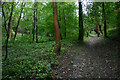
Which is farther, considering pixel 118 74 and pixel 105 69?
pixel 105 69

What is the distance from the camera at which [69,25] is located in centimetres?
1240

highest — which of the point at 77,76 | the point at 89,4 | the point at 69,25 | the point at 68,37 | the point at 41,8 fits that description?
the point at 41,8

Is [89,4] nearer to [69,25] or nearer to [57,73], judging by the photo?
[69,25]

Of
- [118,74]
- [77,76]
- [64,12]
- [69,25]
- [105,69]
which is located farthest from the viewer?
[64,12]

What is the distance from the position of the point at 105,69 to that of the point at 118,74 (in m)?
0.67

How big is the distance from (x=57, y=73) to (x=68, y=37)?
8.83 m

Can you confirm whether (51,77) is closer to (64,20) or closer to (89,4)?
(89,4)

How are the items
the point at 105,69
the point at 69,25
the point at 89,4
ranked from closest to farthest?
1. the point at 105,69
2. the point at 89,4
3. the point at 69,25

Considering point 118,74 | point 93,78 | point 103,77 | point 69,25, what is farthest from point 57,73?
point 69,25

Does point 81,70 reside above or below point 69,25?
below

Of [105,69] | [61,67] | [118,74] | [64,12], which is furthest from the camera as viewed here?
[64,12]

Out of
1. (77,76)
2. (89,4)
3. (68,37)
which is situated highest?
(89,4)

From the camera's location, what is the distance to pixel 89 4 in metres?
8.32

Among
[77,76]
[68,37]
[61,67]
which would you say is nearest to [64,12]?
[68,37]
